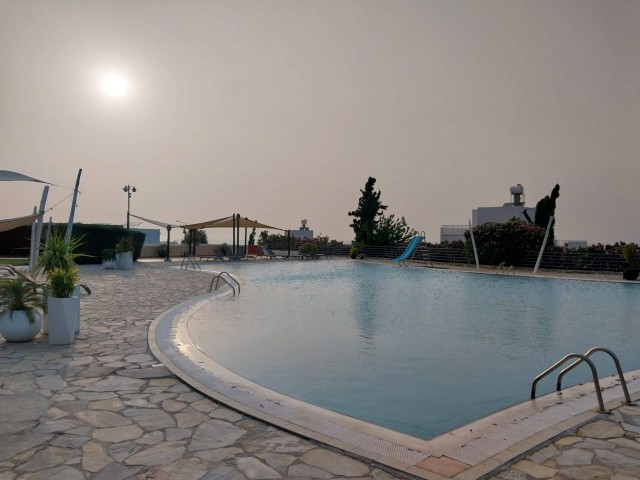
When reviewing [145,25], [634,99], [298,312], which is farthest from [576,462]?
[634,99]

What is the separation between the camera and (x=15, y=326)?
580 cm

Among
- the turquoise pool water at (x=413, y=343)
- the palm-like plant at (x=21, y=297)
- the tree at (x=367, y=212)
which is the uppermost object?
the tree at (x=367, y=212)

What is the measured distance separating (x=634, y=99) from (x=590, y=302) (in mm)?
7336

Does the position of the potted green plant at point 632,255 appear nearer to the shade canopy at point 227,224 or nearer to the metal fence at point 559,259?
the metal fence at point 559,259

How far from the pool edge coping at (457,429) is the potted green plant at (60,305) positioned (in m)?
1.63

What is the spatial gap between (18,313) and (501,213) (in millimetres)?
44044

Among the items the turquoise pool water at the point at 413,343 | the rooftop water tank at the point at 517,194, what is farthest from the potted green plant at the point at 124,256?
the rooftop water tank at the point at 517,194

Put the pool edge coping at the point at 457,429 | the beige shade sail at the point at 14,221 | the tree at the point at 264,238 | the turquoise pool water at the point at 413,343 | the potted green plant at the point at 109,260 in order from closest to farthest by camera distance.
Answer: the pool edge coping at the point at 457,429 < the turquoise pool water at the point at 413,343 < the beige shade sail at the point at 14,221 < the potted green plant at the point at 109,260 < the tree at the point at 264,238

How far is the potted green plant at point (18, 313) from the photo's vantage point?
5816 millimetres

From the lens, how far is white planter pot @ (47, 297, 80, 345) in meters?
5.74

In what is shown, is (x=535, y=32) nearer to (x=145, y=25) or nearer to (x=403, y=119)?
(x=403, y=119)

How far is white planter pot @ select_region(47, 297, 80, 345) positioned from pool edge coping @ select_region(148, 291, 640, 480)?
1.62m

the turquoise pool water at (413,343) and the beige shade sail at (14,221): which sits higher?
the beige shade sail at (14,221)

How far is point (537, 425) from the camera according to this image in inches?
141
